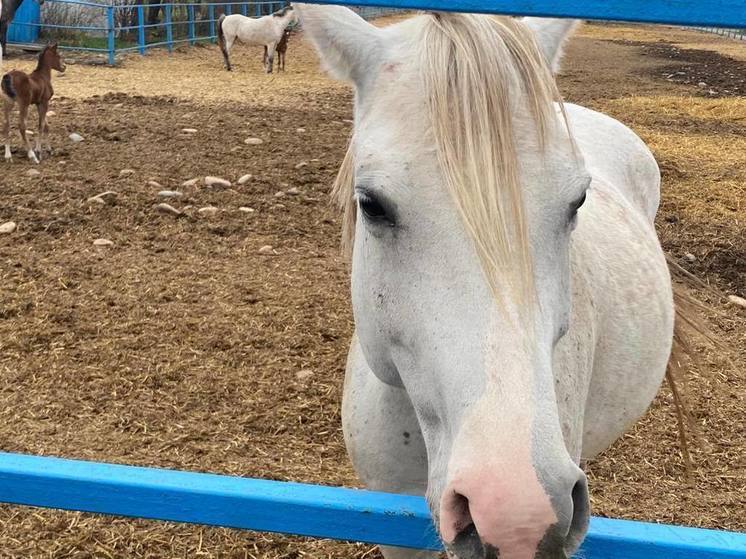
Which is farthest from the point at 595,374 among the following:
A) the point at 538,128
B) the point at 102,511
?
the point at 102,511

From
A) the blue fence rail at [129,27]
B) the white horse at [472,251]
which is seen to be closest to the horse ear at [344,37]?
the white horse at [472,251]

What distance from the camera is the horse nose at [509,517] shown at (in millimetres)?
982

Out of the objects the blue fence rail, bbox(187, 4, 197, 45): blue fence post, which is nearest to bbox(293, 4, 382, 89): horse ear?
the blue fence rail

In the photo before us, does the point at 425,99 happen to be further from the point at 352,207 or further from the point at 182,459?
the point at 182,459

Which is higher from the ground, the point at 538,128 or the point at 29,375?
the point at 538,128

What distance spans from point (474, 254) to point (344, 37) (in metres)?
0.57

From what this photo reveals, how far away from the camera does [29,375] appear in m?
3.73

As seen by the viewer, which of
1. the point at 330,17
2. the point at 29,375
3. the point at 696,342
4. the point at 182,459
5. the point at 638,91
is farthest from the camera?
the point at 638,91

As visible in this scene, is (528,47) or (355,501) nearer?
(355,501)

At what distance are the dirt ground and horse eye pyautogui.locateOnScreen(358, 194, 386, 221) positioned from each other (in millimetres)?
1740

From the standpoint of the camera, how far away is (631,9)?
3.21 ft

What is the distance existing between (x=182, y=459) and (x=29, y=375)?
1.13 m

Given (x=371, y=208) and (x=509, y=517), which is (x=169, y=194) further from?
(x=509, y=517)

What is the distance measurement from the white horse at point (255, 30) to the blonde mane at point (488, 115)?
618 inches
